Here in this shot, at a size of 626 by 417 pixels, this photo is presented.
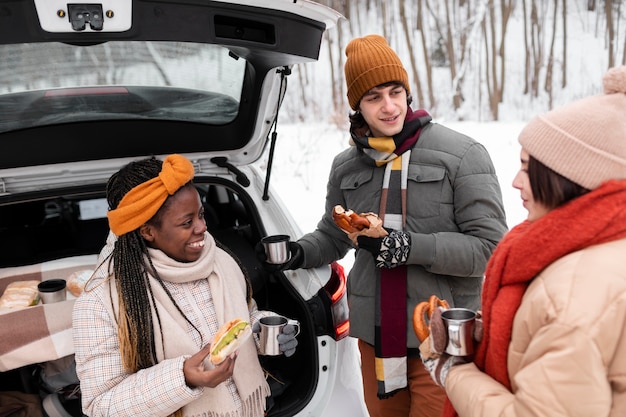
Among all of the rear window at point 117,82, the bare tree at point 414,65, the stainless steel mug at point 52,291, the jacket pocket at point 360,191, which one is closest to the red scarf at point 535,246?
the jacket pocket at point 360,191

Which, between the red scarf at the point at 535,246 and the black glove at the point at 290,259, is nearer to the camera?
the red scarf at the point at 535,246

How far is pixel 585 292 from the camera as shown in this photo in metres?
0.99

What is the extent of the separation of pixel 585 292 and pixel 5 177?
2.16 meters

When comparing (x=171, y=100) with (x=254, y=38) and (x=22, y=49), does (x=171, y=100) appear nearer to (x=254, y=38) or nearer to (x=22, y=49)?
(x=22, y=49)

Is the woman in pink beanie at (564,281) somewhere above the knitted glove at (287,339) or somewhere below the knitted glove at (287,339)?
above

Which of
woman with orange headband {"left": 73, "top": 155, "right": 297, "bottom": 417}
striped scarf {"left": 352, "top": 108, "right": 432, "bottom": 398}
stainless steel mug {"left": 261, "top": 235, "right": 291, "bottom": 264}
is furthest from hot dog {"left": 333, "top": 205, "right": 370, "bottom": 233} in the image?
woman with orange headband {"left": 73, "top": 155, "right": 297, "bottom": 417}

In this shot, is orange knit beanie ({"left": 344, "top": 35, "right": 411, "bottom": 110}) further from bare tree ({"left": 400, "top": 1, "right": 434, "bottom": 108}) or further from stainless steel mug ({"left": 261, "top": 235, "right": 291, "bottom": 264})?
bare tree ({"left": 400, "top": 1, "right": 434, "bottom": 108})

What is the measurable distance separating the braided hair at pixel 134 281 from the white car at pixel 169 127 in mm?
377

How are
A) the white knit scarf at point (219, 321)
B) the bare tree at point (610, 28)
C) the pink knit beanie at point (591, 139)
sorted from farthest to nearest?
the bare tree at point (610, 28), the white knit scarf at point (219, 321), the pink knit beanie at point (591, 139)

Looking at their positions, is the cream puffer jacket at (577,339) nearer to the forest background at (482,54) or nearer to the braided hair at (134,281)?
the braided hair at (134,281)

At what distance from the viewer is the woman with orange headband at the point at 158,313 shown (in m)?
1.44

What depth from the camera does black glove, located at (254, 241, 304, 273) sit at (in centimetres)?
208

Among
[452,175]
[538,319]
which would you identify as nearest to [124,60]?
[452,175]

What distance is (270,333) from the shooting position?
168 centimetres
